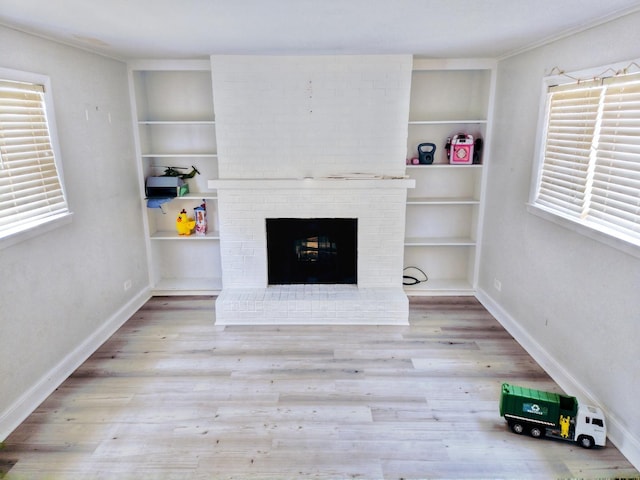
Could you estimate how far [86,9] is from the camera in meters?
2.16

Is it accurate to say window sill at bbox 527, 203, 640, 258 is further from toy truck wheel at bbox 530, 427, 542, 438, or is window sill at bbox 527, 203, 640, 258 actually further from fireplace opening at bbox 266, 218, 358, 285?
fireplace opening at bbox 266, 218, 358, 285

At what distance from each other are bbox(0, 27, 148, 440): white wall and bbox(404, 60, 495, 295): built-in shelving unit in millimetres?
2812

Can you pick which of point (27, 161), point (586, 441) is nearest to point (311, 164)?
point (27, 161)

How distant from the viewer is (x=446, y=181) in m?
4.50

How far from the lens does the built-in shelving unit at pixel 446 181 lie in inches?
165

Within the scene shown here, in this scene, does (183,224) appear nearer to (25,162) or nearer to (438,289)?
(25,162)

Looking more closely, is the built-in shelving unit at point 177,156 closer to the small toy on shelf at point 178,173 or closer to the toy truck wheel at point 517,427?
the small toy on shelf at point 178,173

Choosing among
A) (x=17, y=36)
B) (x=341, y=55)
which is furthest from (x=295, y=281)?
(x=17, y=36)

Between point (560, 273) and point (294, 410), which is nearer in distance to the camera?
point (294, 410)

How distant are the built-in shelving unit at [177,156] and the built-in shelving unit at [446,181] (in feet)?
7.01

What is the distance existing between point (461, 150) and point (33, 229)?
3.72m

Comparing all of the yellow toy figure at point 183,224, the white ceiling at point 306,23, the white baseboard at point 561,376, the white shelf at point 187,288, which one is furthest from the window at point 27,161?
the white baseboard at point 561,376

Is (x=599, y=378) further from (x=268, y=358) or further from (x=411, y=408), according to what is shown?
(x=268, y=358)

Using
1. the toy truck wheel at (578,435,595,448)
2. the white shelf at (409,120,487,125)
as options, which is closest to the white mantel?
the white shelf at (409,120,487,125)
